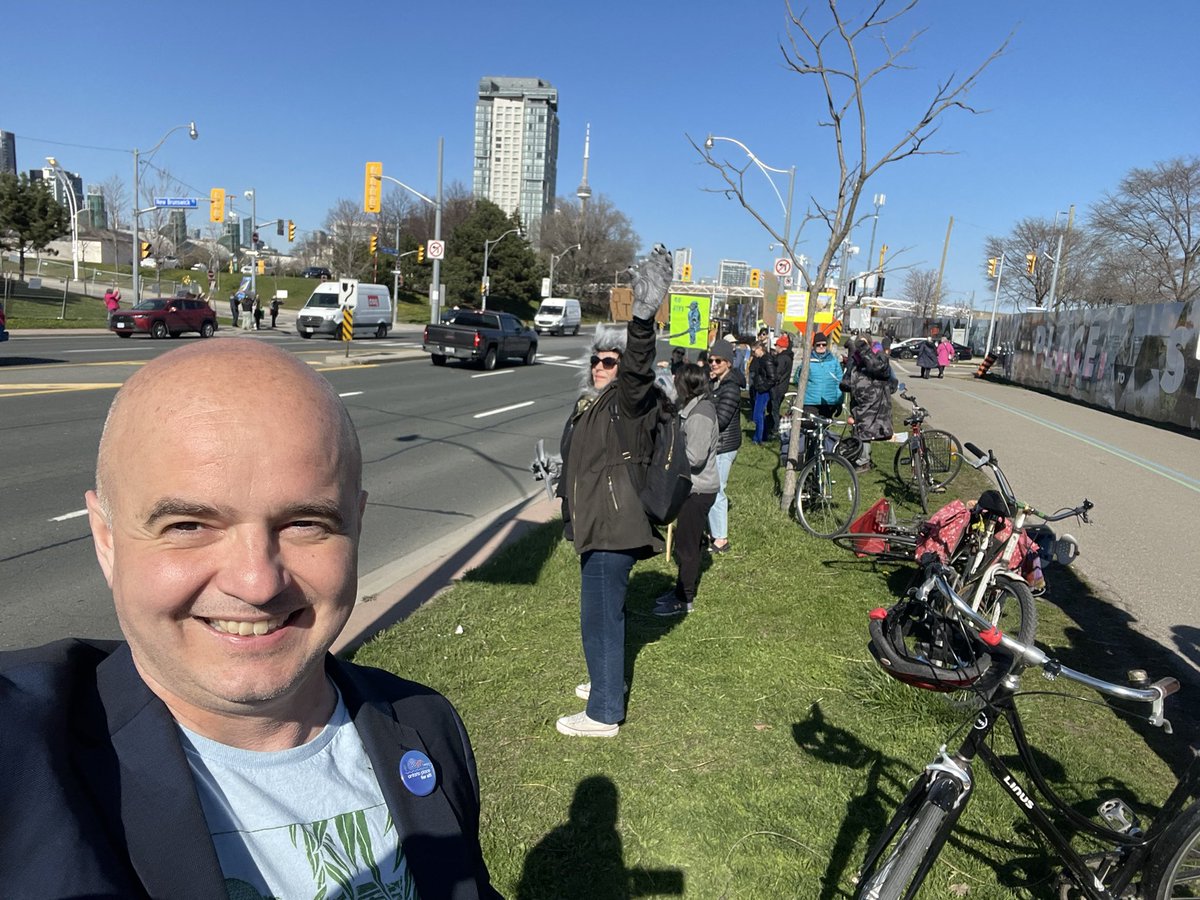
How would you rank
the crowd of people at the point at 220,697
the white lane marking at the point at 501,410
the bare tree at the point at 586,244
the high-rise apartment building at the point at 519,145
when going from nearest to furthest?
the crowd of people at the point at 220,697 < the white lane marking at the point at 501,410 < the bare tree at the point at 586,244 < the high-rise apartment building at the point at 519,145

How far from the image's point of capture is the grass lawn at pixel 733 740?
3000mm

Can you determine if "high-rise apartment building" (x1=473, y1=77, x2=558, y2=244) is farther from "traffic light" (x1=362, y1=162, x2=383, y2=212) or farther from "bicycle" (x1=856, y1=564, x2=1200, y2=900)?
"bicycle" (x1=856, y1=564, x2=1200, y2=900)

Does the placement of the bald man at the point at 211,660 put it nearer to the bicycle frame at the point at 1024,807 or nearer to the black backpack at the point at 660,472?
the bicycle frame at the point at 1024,807

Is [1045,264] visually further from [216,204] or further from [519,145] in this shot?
[519,145]

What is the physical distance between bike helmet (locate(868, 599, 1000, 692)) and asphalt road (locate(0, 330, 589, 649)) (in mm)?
2467

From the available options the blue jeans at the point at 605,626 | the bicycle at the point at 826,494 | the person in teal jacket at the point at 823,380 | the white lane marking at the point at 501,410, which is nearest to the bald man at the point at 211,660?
the blue jeans at the point at 605,626

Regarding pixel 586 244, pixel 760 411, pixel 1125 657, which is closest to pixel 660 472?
pixel 1125 657

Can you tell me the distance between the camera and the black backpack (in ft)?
12.3

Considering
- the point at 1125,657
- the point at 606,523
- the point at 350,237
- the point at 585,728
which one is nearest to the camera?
the point at 606,523

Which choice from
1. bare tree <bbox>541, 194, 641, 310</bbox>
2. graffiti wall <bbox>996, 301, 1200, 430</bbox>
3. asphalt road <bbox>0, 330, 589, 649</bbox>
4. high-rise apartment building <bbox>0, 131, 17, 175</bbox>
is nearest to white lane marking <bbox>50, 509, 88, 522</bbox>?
asphalt road <bbox>0, 330, 589, 649</bbox>

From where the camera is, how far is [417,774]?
123 cm

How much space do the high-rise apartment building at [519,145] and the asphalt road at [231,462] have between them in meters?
157

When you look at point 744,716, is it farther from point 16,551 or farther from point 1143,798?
point 16,551

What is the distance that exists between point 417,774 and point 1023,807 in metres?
2.42
